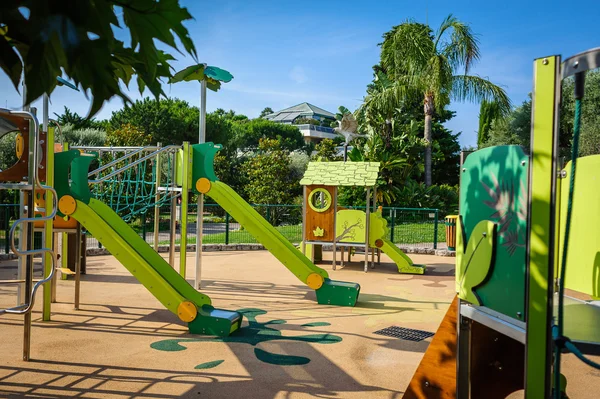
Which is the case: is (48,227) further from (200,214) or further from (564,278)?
(564,278)

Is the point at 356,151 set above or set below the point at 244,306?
above

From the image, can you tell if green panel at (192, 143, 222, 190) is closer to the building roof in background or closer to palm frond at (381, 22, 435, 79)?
palm frond at (381, 22, 435, 79)

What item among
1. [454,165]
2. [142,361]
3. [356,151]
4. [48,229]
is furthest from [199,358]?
[454,165]

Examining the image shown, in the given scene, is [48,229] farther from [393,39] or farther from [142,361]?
[393,39]

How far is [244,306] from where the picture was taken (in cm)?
831

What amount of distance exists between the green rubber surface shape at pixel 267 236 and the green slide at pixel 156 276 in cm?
214

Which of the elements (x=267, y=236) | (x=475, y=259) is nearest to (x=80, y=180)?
(x=267, y=236)

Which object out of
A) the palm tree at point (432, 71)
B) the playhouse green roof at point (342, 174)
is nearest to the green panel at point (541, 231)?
the playhouse green roof at point (342, 174)

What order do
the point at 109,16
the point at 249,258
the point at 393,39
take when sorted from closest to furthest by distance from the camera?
the point at 109,16
the point at 249,258
the point at 393,39

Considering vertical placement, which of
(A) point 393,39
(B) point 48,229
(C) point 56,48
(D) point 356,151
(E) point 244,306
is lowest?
(E) point 244,306

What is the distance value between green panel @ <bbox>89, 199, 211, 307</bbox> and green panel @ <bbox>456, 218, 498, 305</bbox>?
4.02m

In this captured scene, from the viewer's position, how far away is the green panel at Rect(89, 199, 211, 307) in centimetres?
661

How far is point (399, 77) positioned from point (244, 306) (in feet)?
66.1

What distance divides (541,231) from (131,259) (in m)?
5.13
